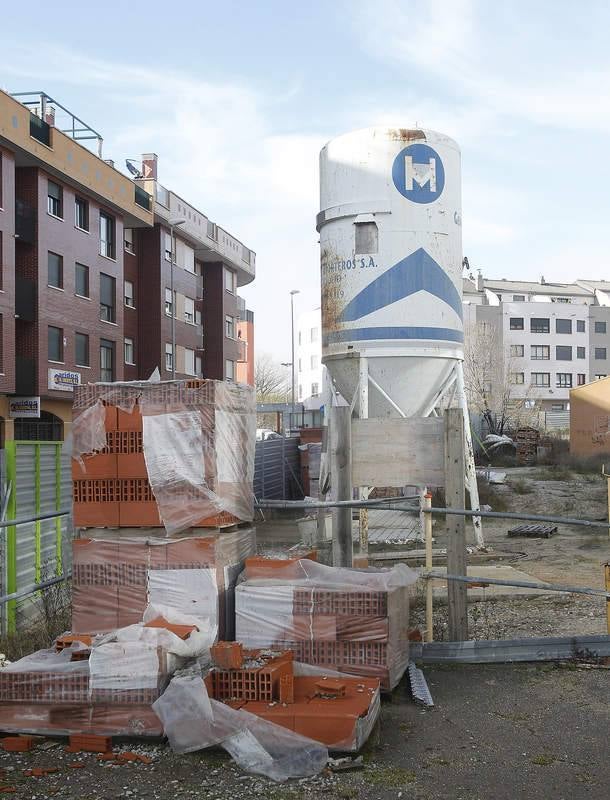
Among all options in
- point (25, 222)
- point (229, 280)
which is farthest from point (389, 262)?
point (229, 280)

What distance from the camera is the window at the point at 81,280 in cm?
3430

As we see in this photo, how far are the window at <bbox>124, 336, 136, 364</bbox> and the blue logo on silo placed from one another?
2727 centimetres

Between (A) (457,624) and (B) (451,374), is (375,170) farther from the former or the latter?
(A) (457,624)

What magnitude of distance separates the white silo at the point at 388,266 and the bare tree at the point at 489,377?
119ft

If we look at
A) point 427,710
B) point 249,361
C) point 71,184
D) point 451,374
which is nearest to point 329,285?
point 451,374

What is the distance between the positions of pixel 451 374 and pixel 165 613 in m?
10.9

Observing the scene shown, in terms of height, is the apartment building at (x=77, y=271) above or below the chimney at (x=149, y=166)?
below

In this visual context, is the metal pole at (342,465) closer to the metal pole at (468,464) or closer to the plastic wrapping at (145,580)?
the plastic wrapping at (145,580)

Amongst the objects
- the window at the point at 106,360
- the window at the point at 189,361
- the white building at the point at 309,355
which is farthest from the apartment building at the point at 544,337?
the window at the point at 106,360

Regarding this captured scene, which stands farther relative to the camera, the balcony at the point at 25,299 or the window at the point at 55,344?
the window at the point at 55,344

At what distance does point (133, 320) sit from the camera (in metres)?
41.8

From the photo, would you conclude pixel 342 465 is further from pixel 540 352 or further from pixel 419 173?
pixel 540 352

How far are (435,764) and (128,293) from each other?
38.5 m

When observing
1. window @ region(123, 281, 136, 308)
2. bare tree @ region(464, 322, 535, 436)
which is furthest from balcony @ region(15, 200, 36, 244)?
bare tree @ region(464, 322, 535, 436)
